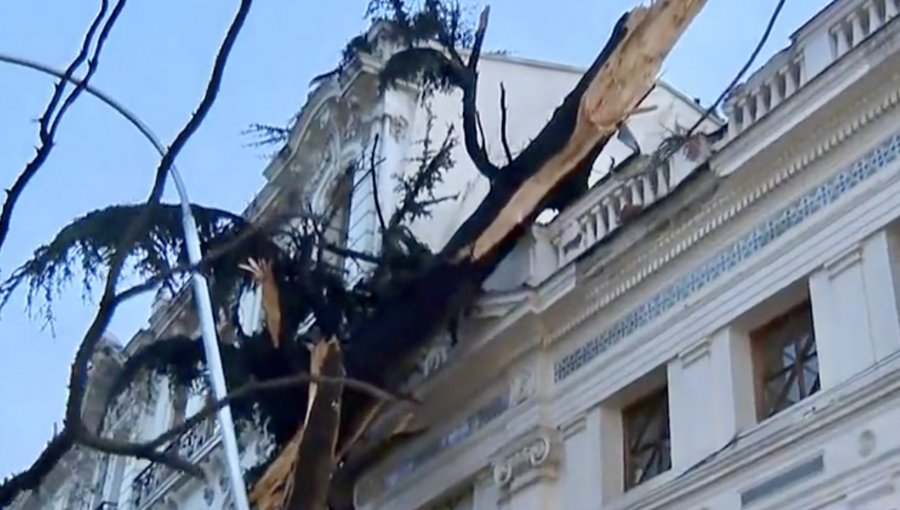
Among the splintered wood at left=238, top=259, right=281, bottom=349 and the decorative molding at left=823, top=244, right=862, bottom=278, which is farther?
the splintered wood at left=238, top=259, right=281, bottom=349

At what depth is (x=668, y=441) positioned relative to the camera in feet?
43.2

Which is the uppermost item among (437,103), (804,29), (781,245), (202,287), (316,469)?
(437,103)

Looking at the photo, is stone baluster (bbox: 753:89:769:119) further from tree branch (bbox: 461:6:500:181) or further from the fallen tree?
tree branch (bbox: 461:6:500:181)

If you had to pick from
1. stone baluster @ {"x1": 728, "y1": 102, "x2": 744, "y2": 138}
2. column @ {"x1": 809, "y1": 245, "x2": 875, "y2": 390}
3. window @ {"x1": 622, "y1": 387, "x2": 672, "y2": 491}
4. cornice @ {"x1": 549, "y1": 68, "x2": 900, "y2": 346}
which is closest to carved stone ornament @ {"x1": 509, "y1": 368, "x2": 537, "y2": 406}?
cornice @ {"x1": 549, "y1": 68, "x2": 900, "y2": 346}

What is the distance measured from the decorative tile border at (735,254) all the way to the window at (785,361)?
2.07ft

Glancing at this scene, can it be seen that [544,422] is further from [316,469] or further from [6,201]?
[6,201]

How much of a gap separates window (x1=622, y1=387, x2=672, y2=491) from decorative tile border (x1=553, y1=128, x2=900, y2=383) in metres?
0.63

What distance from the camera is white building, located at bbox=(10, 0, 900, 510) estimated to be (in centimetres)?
1120

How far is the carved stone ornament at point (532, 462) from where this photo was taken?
45.9 feet

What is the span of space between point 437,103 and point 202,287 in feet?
34.6

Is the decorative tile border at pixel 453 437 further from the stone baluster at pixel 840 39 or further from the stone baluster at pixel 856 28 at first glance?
the stone baluster at pixel 856 28

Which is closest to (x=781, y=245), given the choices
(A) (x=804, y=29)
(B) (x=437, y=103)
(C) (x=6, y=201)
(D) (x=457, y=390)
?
(A) (x=804, y=29)

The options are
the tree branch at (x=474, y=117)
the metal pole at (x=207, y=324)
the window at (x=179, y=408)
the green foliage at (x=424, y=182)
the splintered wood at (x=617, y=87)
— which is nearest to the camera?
the metal pole at (x=207, y=324)

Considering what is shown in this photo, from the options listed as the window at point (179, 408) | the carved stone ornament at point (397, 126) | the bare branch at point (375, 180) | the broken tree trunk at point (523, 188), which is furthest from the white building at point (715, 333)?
the window at point (179, 408)
